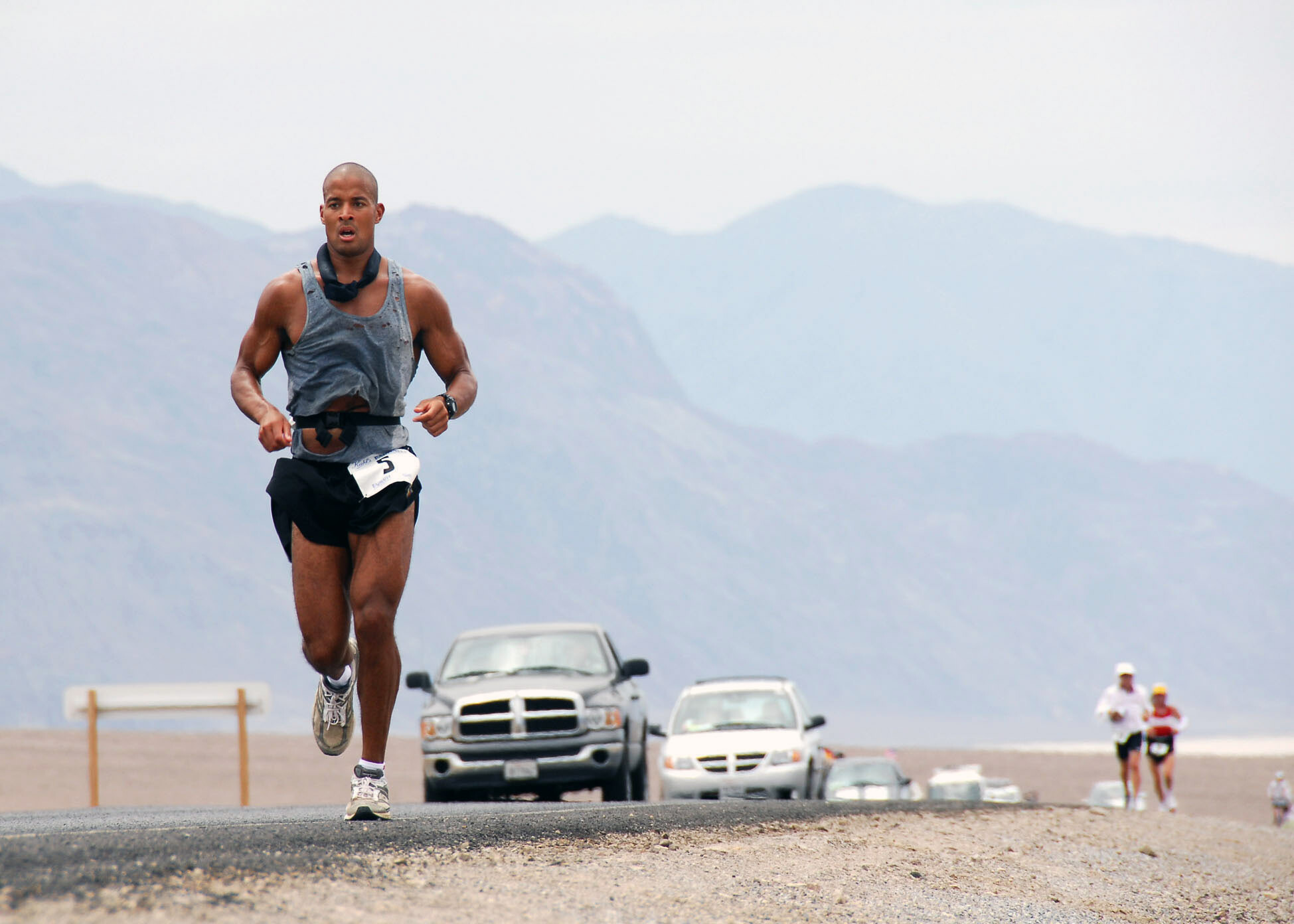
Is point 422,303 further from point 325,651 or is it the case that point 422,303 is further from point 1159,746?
point 1159,746

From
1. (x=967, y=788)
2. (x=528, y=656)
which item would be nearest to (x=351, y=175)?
(x=528, y=656)

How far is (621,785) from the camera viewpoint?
16.2 m

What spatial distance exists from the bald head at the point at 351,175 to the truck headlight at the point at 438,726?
32.3 ft

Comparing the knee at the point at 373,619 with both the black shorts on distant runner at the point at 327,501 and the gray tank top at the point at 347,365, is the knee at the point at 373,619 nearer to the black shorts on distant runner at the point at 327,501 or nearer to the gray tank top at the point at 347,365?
the black shorts on distant runner at the point at 327,501

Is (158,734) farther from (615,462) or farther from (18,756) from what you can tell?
(615,462)

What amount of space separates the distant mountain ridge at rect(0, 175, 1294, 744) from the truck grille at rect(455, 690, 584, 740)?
97.9m

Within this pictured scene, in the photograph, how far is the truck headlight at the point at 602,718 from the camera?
1588cm

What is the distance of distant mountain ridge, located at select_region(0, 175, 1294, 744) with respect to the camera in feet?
385

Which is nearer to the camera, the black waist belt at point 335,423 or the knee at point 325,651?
the black waist belt at point 335,423

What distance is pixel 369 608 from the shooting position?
6535mm

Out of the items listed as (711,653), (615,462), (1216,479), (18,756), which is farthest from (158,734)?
(1216,479)

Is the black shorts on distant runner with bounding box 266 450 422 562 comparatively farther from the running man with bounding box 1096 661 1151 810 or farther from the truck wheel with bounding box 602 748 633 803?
the running man with bounding box 1096 661 1151 810

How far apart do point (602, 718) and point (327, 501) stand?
963cm

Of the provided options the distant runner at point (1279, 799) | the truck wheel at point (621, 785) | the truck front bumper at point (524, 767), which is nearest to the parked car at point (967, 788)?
the distant runner at point (1279, 799)
